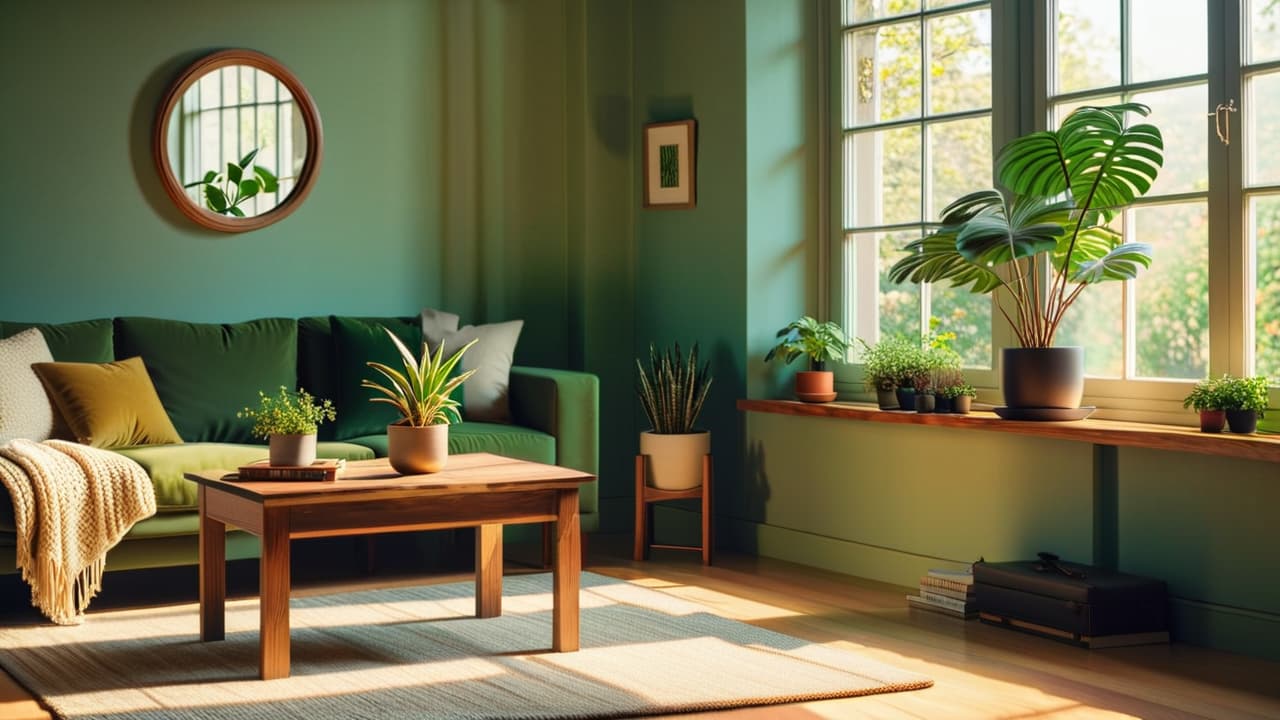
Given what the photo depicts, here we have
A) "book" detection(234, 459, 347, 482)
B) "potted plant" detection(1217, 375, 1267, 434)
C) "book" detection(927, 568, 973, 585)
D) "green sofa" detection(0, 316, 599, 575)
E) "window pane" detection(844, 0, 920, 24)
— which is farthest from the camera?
"window pane" detection(844, 0, 920, 24)

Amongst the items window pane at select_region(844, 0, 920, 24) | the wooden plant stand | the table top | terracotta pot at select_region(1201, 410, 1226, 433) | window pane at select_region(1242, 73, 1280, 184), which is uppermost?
window pane at select_region(844, 0, 920, 24)

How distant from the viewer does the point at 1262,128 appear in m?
4.36

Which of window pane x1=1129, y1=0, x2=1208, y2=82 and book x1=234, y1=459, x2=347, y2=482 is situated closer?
book x1=234, y1=459, x2=347, y2=482

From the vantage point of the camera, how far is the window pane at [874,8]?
5.60m

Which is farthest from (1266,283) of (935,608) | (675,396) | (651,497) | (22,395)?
(22,395)

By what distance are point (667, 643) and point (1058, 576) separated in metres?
1.24

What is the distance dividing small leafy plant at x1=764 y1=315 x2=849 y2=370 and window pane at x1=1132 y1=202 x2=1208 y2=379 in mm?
1290

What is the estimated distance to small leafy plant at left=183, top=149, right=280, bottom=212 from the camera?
5859 millimetres

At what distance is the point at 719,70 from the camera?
6027mm

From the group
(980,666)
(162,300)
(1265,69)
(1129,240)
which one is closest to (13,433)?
(162,300)

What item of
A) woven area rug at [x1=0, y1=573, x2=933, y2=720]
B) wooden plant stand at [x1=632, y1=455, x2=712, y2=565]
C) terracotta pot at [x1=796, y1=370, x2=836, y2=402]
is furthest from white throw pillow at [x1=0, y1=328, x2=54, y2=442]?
terracotta pot at [x1=796, y1=370, x2=836, y2=402]

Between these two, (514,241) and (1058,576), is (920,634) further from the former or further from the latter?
(514,241)

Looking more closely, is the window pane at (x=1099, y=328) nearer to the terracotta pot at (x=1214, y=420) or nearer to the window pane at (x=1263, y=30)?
the terracotta pot at (x=1214, y=420)

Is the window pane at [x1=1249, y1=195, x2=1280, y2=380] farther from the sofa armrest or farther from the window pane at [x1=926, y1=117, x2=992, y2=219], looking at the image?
the sofa armrest
